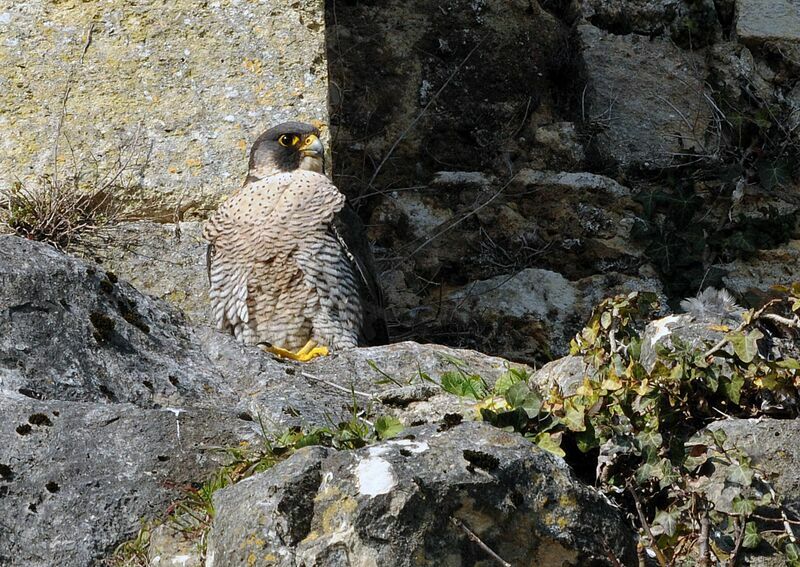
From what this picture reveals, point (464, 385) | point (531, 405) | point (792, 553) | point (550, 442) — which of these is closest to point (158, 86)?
point (464, 385)

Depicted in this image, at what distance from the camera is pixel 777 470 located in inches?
120

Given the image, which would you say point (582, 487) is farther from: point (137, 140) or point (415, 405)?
point (137, 140)

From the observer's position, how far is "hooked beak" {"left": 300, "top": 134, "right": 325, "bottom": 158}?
5160 millimetres

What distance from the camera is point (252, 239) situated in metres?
5.06

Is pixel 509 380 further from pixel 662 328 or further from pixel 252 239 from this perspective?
pixel 252 239

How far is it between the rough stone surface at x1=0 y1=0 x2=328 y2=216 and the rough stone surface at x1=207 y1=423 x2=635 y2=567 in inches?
100

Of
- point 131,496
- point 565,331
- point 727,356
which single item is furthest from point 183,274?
point 727,356

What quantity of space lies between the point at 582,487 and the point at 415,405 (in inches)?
35.7

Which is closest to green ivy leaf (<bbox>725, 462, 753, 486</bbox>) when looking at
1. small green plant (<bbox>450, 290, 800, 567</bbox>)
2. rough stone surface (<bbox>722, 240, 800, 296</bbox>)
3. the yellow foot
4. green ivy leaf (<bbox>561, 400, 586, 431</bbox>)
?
small green plant (<bbox>450, 290, 800, 567</bbox>)

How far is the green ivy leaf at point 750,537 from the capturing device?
2.92m

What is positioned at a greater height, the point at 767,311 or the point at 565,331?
the point at 767,311

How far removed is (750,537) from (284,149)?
2.74m

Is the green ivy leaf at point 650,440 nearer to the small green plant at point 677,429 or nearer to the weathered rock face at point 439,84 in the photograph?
the small green plant at point 677,429

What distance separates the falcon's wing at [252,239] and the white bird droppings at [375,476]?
2300 millimetres
